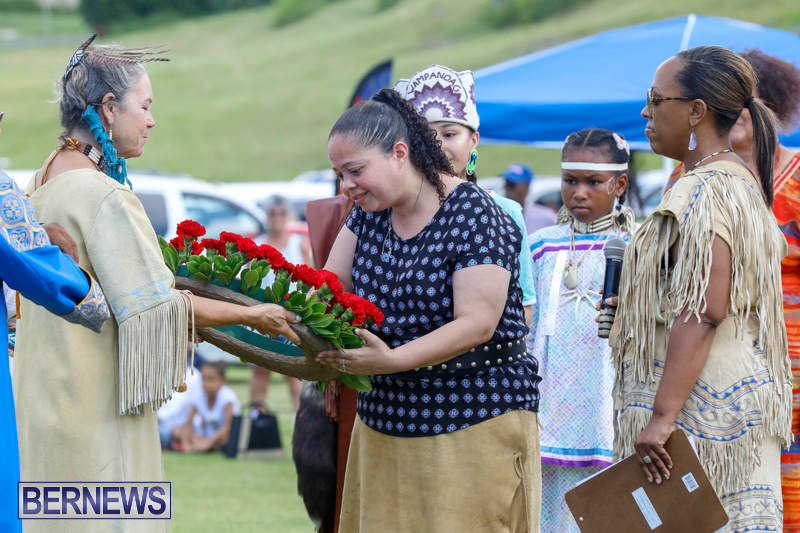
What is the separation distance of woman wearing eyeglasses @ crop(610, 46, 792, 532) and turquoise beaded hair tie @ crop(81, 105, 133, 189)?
177cm

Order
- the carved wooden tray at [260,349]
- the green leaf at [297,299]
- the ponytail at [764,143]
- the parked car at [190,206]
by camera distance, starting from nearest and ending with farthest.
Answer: the green leaf at [297,299] → the carved wooden tray at [260,349] → the ponytail at [764,143] → the parked car at [190,206]

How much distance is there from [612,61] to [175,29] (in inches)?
2572

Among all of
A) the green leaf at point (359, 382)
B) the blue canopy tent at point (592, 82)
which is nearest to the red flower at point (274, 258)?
the green leaf at point (359, 382)

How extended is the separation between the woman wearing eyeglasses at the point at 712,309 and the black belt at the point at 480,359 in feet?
1.57

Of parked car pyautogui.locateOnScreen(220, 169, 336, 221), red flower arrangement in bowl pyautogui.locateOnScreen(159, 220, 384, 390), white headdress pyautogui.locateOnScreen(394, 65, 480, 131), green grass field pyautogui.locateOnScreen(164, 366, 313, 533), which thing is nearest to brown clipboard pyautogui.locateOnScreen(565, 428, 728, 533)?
red flower arrangement in bowl pyautogui.locateOnScreen(159, 220, 384, 390)

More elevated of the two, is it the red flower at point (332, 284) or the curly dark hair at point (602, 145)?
the curly dark hair at point (602, 145)

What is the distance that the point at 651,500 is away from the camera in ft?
9.98

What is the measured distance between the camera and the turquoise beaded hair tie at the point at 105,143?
2.95 metres

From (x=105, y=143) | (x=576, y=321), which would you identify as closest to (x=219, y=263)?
(x=105, y=143)

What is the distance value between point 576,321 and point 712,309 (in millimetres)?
1469

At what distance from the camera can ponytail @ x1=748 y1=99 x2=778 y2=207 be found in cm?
322

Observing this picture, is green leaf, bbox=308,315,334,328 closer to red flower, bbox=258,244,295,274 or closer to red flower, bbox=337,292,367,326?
red flower, bbox=337,292,367,326

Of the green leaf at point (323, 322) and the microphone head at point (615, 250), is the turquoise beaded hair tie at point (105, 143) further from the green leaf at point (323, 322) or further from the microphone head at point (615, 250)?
the microphone head at point (615, 250)

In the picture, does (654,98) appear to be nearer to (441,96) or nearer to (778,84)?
(441,96)
